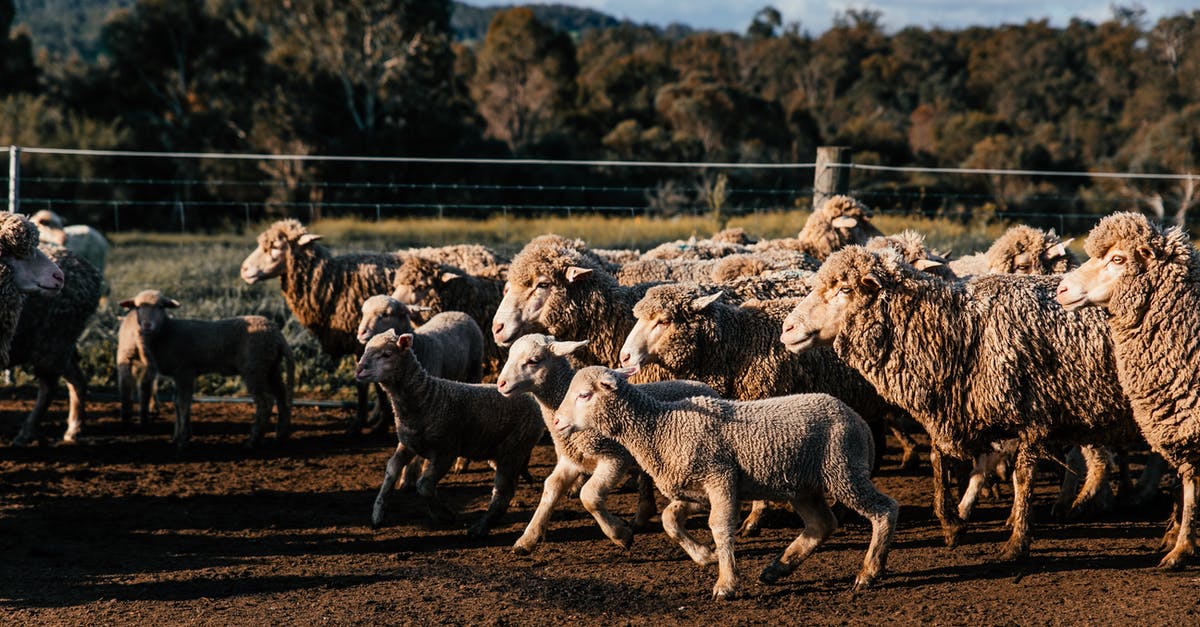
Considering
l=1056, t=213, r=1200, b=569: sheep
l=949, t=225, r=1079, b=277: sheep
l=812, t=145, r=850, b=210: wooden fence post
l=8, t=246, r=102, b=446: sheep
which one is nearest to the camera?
l=1056, t=213, r=1200, b=569: sheep

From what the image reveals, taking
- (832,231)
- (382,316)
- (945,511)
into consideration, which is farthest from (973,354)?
(382,316)

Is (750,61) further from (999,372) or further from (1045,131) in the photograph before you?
(999,372)

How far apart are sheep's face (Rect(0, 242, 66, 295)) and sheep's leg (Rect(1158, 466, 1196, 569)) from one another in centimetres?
711

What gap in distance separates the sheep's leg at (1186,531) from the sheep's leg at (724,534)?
91.8 inches

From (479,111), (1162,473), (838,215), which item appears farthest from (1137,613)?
(479,111)

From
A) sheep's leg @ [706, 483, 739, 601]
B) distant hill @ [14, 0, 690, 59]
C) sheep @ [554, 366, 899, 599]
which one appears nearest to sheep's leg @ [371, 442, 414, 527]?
sheep @ [554, 366, 899, 599]

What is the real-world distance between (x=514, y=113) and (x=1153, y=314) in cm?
4719

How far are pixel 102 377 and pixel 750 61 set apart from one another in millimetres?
55191

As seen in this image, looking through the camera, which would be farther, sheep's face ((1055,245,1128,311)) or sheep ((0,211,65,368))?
sheep ((0,211,65,368))

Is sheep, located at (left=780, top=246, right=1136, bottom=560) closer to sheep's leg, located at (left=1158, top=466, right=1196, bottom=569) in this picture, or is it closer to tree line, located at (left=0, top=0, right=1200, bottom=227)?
sheep's leg, located at (left=1158, top=466, right=1196, bottom=569)

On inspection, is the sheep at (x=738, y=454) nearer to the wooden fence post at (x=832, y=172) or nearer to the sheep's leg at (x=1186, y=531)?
the sheep's leg at (x=1186, y=531)

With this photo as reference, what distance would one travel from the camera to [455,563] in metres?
6.85

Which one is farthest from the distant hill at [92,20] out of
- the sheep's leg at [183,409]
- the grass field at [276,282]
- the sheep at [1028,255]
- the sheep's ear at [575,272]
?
the sheep's ear at [575,272]

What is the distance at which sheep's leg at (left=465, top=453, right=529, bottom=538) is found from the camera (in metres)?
7.53
